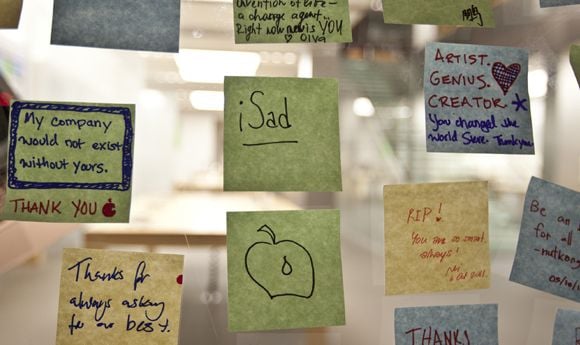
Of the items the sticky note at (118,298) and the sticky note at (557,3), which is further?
the sticky note at (557,3)

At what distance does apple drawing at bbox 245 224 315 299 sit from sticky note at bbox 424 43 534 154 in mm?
192

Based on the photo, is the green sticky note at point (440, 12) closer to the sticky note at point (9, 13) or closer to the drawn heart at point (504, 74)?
the drawn heart at point (504, 74)

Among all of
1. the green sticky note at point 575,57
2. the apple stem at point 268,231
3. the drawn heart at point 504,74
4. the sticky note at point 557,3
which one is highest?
the sticky note at point 557,3

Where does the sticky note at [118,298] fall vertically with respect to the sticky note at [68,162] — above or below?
below

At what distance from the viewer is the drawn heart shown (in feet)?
2.04

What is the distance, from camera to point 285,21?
58 centimetres

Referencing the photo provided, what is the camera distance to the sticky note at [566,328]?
0.63 meters

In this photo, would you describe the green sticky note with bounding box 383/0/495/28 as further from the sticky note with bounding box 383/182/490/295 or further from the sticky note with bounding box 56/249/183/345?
the sticky note with bounding box 56/249/183/345

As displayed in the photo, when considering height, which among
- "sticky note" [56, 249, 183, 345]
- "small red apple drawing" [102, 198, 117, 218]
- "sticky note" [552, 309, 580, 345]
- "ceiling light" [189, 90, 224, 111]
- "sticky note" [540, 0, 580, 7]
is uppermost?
"sticky note" [540, 0, 580, 7]

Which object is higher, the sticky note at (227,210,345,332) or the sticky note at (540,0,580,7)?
the sticky note at (540,0,580,7)

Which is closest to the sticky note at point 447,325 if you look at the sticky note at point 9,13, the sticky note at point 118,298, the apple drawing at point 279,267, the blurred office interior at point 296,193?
the blurred office interior at point 296,193

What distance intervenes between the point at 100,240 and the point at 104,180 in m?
0.06

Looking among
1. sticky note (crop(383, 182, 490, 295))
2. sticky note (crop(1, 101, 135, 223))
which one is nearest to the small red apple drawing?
sticky note (crop(1, 101, 135, 223))

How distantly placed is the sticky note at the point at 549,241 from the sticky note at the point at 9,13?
0.59 metres
